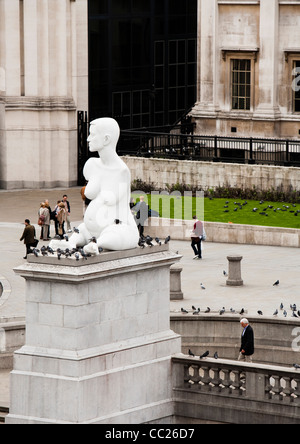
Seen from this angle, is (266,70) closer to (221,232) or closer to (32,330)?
(221,232)

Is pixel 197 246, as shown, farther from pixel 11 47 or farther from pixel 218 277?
pixel 11 47

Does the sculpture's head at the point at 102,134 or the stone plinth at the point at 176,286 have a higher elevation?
the sculpture's head at the point at 102,134

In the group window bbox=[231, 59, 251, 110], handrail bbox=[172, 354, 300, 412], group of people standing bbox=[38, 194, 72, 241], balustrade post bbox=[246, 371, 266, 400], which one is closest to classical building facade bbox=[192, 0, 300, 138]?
window bbox=[231, 59, 251, 110]

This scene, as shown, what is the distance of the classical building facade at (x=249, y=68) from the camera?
54.8 m

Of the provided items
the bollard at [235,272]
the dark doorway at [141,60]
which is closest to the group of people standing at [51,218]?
the bollard at [235,272]

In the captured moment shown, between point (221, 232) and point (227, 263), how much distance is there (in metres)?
3.33

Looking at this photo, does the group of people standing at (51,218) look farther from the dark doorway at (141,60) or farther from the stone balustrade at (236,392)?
the stone balustrade at (236,392)

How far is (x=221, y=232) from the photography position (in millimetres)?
45906

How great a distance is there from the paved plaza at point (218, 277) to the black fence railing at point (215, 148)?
4.41 metres

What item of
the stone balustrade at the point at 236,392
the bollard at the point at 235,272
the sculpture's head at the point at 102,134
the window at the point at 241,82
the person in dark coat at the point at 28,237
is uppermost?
the window at the point at 241,82

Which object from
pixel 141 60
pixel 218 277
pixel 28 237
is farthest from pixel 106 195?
pixel 141 60

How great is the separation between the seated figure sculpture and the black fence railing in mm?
24683

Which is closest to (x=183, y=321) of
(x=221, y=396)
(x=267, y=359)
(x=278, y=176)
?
(x=267, y=359)

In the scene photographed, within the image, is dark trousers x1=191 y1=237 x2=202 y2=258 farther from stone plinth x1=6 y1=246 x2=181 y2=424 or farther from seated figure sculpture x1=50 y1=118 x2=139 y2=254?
stone plinth x1=6 y1=246 x2=181 y2=424
